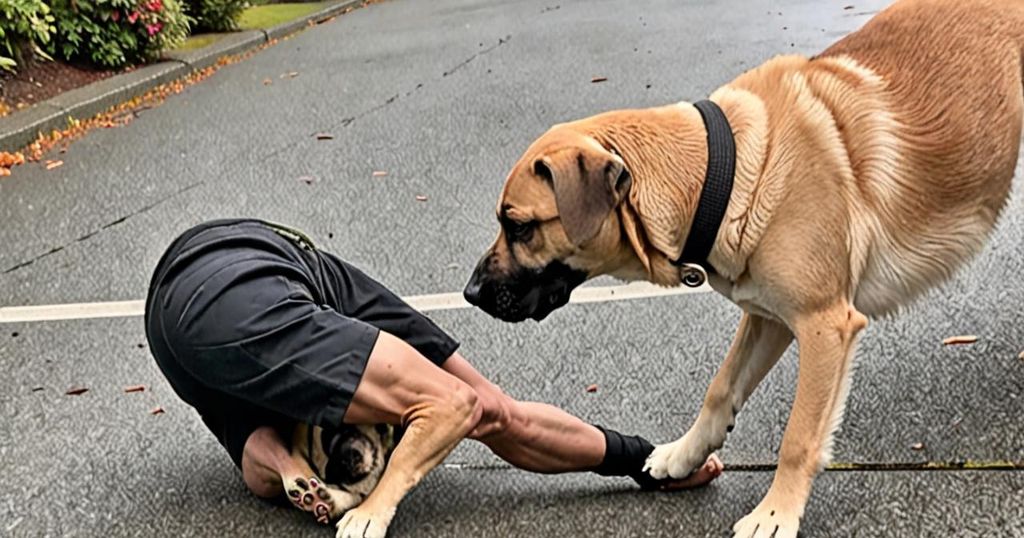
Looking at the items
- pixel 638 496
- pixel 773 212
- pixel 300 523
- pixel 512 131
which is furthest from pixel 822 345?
pixel 512 131

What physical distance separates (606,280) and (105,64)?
760cm

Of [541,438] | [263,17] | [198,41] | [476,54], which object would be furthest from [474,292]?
[263,17]

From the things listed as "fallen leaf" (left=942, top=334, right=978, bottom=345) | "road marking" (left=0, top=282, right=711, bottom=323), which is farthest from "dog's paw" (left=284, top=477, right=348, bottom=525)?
"fallen leaf" (left=942, top=334, right=978, bottom=345)

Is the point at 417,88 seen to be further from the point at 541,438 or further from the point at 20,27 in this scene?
the point at 541,438

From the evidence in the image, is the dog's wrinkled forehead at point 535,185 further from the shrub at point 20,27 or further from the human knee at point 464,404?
the shrub at point 20,27

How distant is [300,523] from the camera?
3.33 m

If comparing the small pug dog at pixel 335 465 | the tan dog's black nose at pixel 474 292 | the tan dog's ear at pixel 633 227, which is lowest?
the small pug dog at pixel 335 465

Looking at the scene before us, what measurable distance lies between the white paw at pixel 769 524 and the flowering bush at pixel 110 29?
9.31 m

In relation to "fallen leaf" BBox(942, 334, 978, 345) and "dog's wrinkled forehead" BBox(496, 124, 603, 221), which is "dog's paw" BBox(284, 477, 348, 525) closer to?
"dog's wrinkled forehead" BBox(496, 124, 603, 221)

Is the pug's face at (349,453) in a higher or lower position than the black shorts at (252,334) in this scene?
lower

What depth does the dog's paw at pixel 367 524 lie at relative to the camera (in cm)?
309

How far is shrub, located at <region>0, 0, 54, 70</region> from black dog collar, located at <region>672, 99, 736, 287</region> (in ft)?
25.6

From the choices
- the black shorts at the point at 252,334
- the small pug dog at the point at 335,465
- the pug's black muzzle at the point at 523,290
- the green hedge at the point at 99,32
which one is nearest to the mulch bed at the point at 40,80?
the green hedge at the point at 99,32

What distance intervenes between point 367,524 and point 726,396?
1207 millimetres
